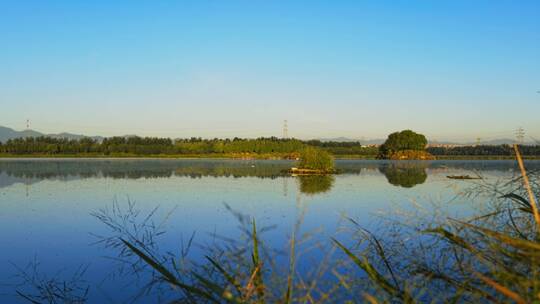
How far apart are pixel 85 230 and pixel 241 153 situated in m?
140

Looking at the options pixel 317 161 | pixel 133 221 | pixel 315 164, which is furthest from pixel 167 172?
pixel 133 221

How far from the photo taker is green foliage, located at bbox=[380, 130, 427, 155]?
14012 cm

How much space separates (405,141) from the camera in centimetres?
14038

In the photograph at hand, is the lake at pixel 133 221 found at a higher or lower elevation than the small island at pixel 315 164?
lower

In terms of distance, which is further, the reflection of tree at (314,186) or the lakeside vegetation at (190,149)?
the lakeside vegetation at (190,149)

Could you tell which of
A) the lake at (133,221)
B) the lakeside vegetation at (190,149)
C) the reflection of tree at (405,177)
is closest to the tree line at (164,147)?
the lakeside vegetation at (190,149)

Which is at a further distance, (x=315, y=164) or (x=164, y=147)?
(x=164, y=147)

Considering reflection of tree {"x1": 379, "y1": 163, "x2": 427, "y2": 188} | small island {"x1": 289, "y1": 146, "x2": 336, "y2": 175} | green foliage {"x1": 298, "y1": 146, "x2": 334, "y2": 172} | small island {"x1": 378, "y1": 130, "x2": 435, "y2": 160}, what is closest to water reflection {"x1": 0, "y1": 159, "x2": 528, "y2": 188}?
reflection of tree {"x1": 379, "y1": 163, "x2": 427, "y2": 188}

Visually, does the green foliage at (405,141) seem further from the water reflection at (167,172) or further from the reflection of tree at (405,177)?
the reflection of tree at (405,177)

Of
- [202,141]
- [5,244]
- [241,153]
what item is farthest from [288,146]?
[5,244]

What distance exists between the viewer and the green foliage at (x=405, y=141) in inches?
5517

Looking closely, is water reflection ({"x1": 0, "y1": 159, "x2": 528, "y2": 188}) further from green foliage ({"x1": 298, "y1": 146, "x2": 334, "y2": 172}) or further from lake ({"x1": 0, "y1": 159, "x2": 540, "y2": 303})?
lake ({"x1": 0, "y1": 159, "x2": 540, "y2": 303})

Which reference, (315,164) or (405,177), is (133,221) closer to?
(405,177)

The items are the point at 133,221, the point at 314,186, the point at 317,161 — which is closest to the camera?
the point at 133,221
